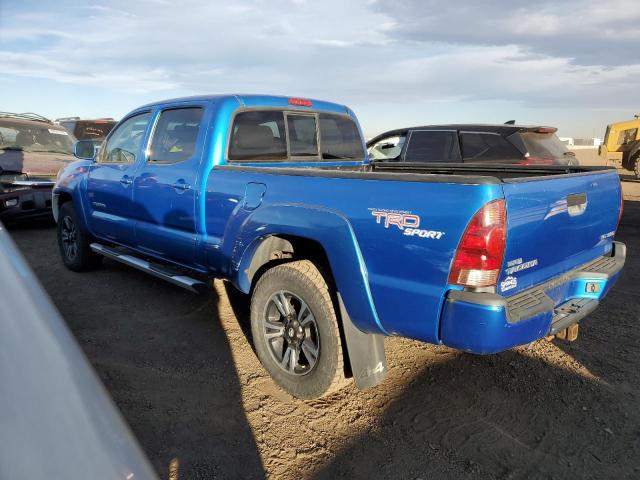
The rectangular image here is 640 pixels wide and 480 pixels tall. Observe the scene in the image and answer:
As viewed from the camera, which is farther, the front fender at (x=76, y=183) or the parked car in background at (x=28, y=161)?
the parked car in background at (x=28, y=161)

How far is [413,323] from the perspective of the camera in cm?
252

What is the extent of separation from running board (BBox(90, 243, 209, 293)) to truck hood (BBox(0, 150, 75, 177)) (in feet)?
12.3

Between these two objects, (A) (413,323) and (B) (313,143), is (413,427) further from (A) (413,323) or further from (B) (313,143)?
(B) (313,143)

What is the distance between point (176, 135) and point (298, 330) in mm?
2089

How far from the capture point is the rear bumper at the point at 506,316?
2309 millimetres

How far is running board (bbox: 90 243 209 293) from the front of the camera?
150 inches

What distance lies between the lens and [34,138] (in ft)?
30.2

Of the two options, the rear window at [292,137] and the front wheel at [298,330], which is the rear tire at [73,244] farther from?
the front wheel at [298,330]

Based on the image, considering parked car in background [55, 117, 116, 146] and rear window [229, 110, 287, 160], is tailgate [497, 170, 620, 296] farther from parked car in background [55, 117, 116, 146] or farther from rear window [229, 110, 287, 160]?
parked car in background [55, 117, 116, 146]

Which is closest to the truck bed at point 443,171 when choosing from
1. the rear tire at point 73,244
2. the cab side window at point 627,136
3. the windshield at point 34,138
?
the rear tire at point 73,244

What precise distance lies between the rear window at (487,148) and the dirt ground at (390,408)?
3101 millimetres

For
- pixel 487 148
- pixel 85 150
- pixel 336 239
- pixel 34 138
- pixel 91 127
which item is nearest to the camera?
pixel 336 239

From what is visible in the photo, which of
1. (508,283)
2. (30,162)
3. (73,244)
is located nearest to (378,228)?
(508,283)

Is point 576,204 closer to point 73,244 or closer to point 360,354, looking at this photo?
point 360,354
